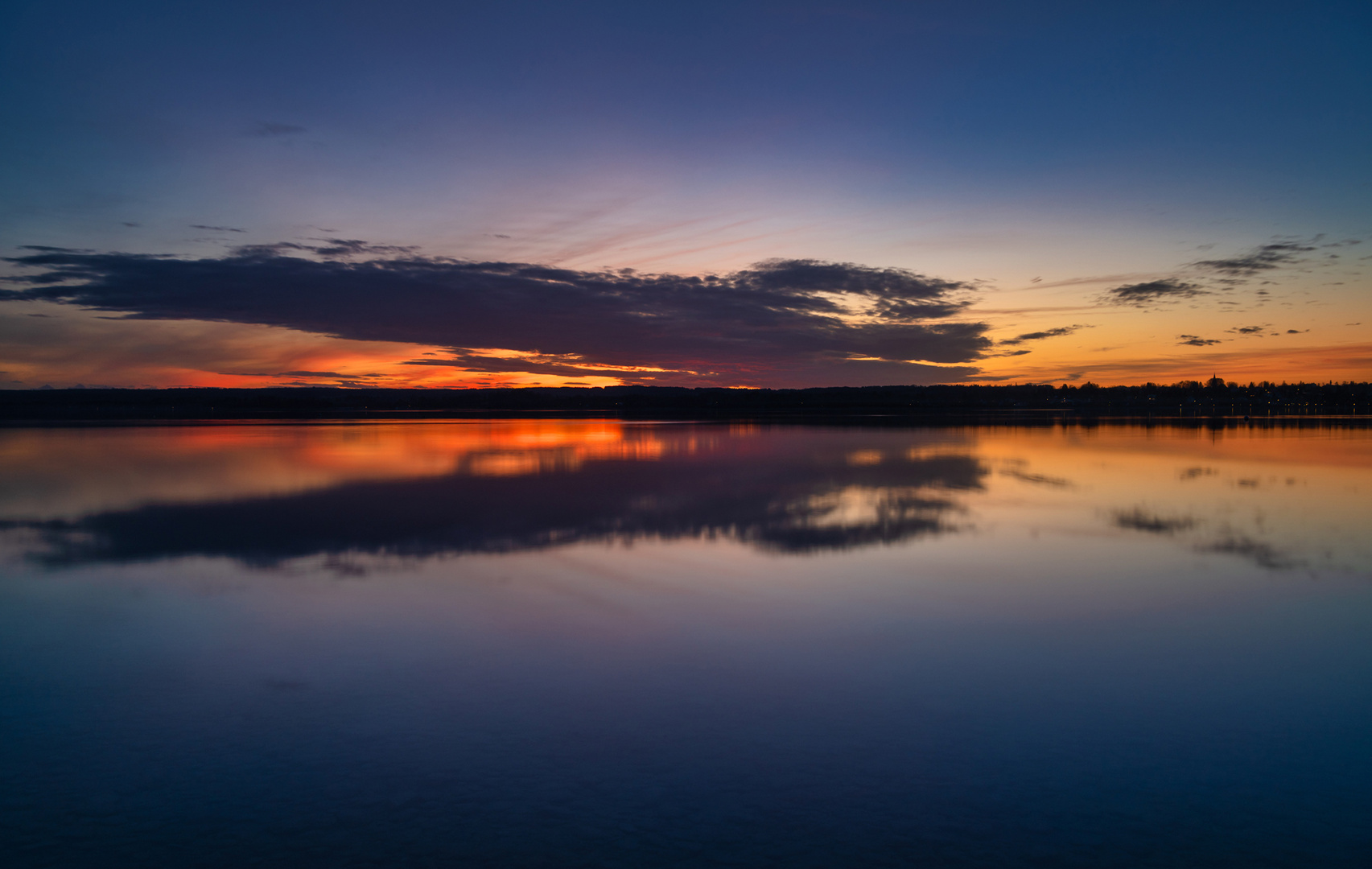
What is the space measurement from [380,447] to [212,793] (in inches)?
844

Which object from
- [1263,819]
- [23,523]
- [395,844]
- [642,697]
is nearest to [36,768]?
[395,844]

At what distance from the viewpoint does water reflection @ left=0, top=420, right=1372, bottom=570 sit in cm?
902

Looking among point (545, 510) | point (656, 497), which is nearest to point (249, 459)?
point (545, 510)

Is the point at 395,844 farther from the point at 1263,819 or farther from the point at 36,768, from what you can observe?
the point at 1263,819

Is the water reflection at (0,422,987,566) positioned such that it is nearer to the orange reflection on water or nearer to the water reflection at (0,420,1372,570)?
the water reflection at (0,420,1372,570)

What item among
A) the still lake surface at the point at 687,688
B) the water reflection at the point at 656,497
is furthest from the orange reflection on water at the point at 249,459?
the still lake surface at the point at 687,688

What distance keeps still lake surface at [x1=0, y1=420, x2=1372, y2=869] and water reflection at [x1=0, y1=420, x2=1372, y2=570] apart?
136 millimetres

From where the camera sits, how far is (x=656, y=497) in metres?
12.3

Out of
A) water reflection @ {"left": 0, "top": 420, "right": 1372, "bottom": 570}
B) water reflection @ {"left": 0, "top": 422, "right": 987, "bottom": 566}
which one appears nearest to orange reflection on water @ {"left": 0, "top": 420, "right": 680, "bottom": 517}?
water reflection @ {"left": 0, "top": 420, "right": 1372, "bottom": 570}

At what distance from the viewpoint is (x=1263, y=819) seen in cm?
319

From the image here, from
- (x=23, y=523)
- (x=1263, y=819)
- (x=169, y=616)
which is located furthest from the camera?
(x=23, y=523)

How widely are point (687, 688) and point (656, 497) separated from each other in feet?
25.4

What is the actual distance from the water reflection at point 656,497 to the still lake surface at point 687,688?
0.14 m

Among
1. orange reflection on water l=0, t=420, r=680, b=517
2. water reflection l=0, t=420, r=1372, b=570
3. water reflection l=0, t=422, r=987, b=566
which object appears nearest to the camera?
water reflection l=0, t=422, r=987, b=566
